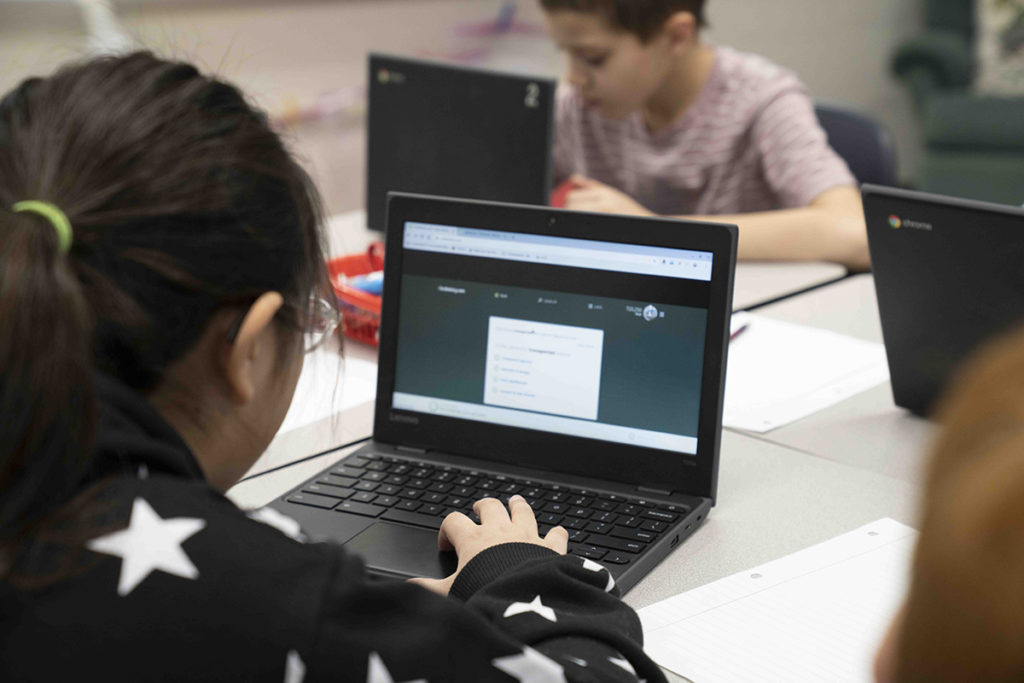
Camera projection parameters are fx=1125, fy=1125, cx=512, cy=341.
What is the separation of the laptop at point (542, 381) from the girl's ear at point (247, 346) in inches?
10.2

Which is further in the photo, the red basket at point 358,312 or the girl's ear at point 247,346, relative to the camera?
the red basket at point 358,312

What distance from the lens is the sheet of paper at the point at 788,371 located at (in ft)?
4.27

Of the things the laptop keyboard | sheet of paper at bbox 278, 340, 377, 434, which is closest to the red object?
sheet of paper at bbox 278, 340, 377, 434

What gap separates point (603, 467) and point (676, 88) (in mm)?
1288

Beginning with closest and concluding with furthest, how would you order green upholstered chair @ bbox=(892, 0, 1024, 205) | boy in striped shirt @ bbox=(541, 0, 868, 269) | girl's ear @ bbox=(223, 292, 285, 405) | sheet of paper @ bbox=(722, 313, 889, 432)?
girl's ear @ bbox=(223, 292, 285, 405)
sheet of paper @ bbox=(722, 313, 889, 432)
boy in striped shirt @ bbox=(541, 0, 868, 269)
green upholstered chair @ bbox=(892, 0, 1024, 205)

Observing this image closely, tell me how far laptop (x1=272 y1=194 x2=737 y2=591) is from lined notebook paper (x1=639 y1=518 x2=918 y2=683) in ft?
0.26

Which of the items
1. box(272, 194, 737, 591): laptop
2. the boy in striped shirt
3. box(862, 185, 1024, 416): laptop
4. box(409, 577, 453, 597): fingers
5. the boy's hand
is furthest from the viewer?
the boy in striped shirt

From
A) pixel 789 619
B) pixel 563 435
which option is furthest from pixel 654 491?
pixel 789 619

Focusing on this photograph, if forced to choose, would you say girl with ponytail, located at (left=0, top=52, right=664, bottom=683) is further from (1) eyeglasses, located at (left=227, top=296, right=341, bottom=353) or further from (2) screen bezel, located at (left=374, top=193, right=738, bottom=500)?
(2) screen bezel, located at (left=374, top=193, right=738, bottom=500)

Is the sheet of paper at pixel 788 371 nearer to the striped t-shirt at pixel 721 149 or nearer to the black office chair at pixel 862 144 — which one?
the striped t-shirt at pixel 721 149

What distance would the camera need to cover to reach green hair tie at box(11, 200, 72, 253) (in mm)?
636

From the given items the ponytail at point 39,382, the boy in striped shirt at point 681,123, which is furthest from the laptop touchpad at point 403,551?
the boy in striped shirt at point 681,123

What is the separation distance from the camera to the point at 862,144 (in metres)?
2.15

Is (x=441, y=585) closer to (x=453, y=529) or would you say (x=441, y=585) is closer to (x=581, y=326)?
(x=453, y=529)
